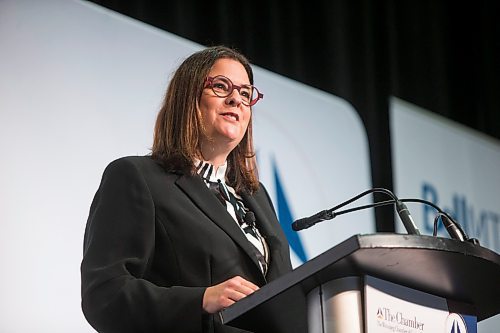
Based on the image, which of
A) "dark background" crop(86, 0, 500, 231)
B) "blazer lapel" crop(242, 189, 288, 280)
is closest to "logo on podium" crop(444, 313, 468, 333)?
"blazer lapel" crop(242, 189, 288, 280)

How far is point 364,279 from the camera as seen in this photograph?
1.43 meters

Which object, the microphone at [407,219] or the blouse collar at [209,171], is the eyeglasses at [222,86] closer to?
the blouse collar at [209,171]

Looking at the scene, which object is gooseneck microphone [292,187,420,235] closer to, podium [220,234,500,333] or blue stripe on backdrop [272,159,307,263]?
podium [220,234,500,333]

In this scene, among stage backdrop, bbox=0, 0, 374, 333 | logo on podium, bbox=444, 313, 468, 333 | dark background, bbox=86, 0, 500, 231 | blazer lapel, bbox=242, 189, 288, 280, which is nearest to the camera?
logo on podium, bbox=444, 313, 468, 333

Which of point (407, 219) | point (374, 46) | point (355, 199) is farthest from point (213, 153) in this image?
point (374, 46)

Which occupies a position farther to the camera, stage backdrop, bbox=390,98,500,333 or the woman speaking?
stage backdrop, bbox=390,98,500,333

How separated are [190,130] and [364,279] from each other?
2.27 ft

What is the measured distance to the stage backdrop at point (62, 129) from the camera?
2420 mm

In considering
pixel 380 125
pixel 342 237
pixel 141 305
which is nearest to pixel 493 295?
pixel 141 305

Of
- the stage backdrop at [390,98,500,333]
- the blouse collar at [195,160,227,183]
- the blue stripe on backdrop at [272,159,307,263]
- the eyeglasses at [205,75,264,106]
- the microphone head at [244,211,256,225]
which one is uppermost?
the stage backdrop at [390,98,500,333]

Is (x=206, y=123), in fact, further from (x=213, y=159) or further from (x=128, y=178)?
(x=128, y=178)

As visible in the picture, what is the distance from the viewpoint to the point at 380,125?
3971 millimetres

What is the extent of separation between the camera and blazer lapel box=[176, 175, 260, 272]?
182 centimetres

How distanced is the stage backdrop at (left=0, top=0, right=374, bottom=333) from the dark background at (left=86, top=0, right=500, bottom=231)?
29cm
